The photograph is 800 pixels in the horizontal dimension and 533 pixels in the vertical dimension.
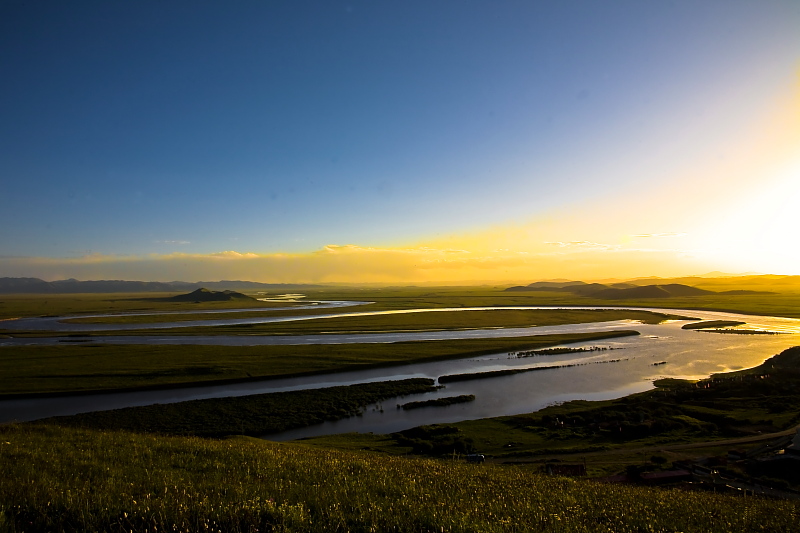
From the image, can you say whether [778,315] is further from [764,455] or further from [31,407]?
[31,407]

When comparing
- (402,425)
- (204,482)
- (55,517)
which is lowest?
(402,425)

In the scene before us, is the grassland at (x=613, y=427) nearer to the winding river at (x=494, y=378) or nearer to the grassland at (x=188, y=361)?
the winding river at (x=494, y=378)

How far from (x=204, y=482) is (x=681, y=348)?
259 feet

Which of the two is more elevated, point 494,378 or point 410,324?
point 410,324

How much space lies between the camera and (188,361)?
57312 millimetres

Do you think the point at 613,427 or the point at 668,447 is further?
the point at 613,427

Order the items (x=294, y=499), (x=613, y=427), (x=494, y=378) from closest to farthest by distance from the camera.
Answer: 1. (x=294, y=499)
2. (x=613, y=427)
3. (x=494, y=378)

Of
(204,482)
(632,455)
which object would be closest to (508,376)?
(632,455)

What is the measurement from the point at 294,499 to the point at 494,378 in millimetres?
46225

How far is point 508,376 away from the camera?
50969mm

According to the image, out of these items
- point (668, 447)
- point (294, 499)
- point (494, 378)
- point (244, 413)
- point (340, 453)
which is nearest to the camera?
point (294, 499)

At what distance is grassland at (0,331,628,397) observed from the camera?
46969 mm

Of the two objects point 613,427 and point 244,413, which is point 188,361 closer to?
point 244,413

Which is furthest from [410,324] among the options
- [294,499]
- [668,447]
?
[294,499]
